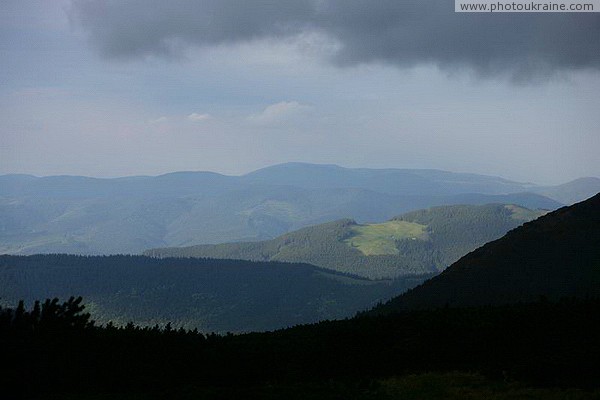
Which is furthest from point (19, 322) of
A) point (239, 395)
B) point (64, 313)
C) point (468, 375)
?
point (468, 375)

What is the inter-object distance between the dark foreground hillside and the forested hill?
82916 millimetres

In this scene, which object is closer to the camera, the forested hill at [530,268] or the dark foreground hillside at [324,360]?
the dark foreground hillside at [324,360]

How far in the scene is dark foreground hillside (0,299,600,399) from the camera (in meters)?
34.1

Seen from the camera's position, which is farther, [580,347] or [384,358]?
[384,358]

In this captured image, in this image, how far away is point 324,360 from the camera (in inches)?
1816

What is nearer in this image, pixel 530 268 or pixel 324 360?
pixel 324 360

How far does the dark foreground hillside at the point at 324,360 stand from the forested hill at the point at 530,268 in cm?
8292

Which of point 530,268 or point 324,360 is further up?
point 530,268

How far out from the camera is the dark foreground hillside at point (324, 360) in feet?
112

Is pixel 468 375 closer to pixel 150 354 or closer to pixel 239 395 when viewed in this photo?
pixel 239 395

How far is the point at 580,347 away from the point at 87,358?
99.7 feet

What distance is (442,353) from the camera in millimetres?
44594

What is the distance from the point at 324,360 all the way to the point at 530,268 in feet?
365

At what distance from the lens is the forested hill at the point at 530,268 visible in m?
132
